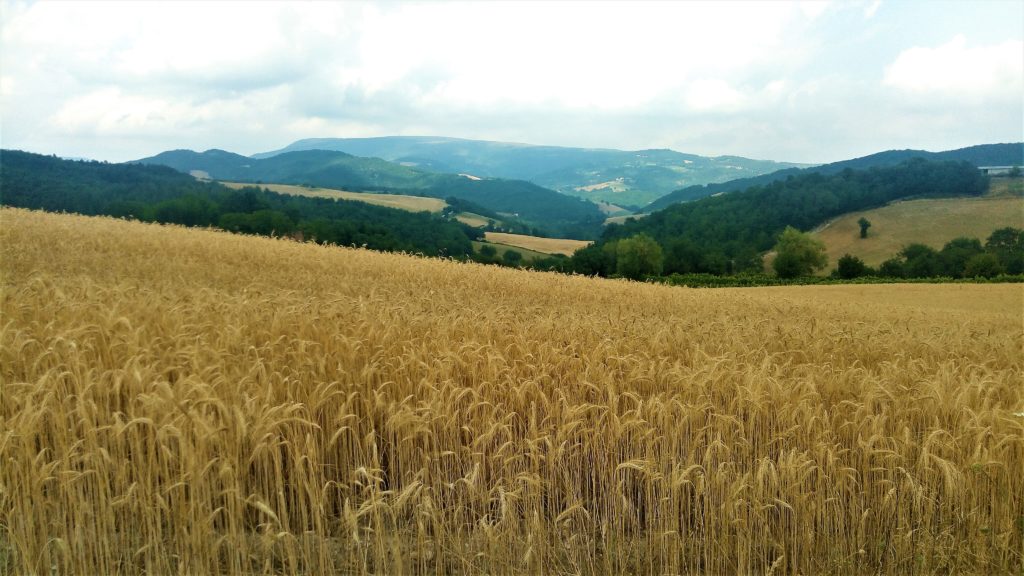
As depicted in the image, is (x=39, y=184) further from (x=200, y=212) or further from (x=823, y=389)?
(x=823, y=389)

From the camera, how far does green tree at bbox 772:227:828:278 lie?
78875 mm

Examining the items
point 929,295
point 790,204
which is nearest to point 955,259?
point 929,295

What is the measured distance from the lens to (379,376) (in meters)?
5.02

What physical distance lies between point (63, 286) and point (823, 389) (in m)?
7.91

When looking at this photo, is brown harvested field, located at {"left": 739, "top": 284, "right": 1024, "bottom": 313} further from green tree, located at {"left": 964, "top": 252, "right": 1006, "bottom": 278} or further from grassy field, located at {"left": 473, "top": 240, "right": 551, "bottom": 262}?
grassy field, located at {"left": 473, "top": 240, "right": 551, "bottom": 262}

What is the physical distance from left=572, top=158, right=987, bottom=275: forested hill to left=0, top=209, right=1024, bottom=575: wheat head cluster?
9304 cm

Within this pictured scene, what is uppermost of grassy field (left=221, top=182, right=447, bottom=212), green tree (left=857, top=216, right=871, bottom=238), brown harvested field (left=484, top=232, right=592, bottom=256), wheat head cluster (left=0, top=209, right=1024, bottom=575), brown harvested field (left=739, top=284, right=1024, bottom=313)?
grassy field (left=221, top=182, right=447, bottom=212)

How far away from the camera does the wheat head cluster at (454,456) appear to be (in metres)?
3.39

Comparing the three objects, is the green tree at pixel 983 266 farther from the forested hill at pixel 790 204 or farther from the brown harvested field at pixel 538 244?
the brown harvested field at pixel 538 244

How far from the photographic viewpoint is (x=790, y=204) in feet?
375

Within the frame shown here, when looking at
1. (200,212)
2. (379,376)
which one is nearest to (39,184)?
(200,212)

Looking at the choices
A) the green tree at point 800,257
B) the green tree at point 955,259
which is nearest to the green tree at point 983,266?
the green tree at point 955,259

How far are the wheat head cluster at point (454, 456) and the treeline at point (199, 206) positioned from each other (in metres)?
35.5

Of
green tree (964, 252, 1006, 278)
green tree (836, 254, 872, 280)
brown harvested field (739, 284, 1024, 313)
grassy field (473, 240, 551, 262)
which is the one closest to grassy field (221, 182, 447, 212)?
grassy field (473, 240, 551, 262)
